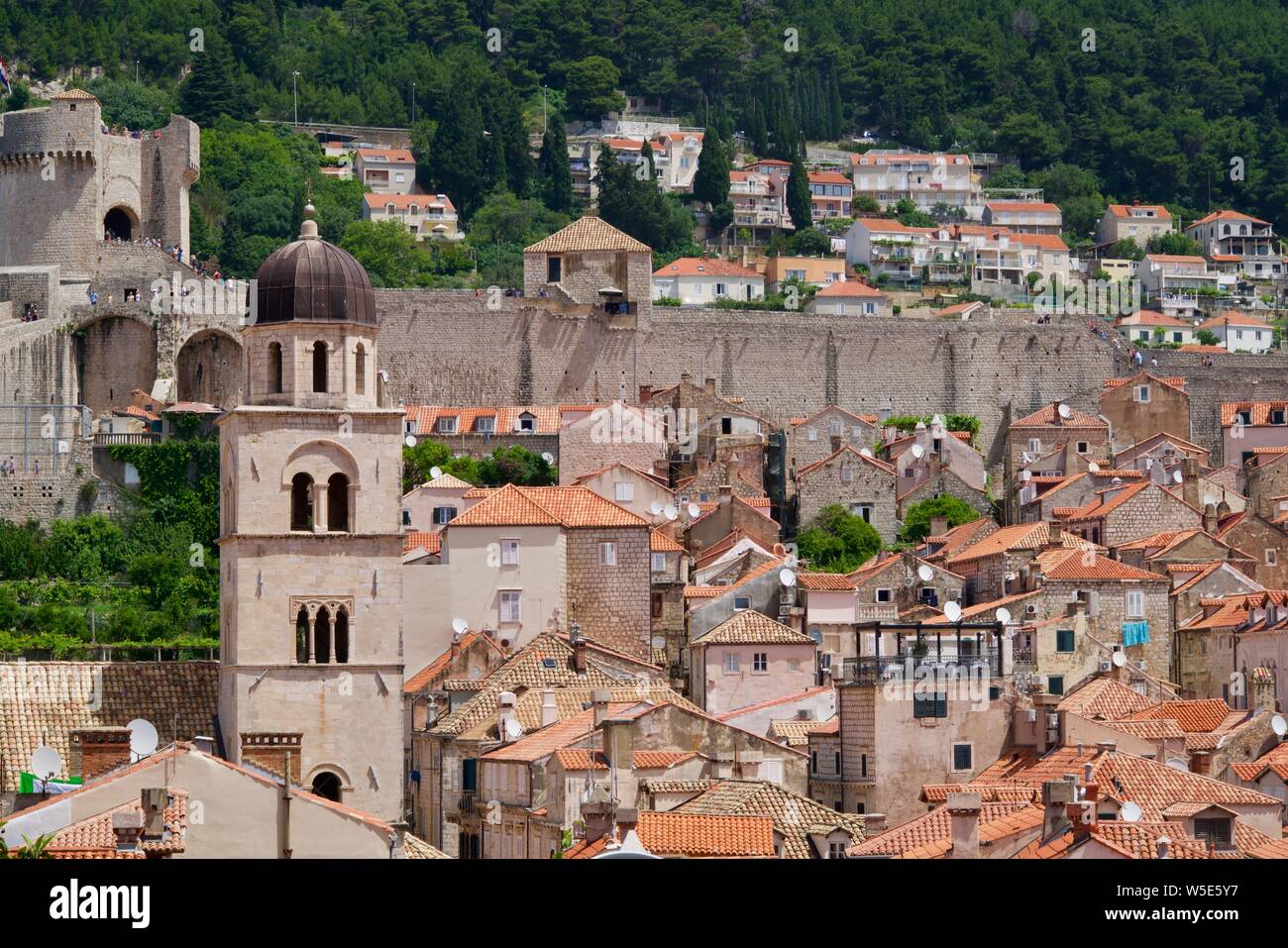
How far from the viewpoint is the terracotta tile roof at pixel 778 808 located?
109 feet

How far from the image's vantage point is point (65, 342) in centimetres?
7169

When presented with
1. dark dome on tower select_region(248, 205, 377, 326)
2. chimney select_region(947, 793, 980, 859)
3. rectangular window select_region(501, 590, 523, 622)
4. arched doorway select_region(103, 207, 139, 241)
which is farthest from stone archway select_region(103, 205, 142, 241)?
chimney select_region(947, 793, 980, 859)

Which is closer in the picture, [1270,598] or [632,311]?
[1270,598]

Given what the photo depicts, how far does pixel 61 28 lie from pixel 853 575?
80.6m

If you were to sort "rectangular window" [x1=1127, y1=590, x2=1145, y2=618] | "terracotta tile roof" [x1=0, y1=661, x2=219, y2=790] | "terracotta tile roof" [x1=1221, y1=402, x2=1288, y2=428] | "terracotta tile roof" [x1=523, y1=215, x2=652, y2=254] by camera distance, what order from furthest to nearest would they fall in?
"terracotta tile roof" [x1=1221, y1=402, x2=1288, y2=428] < "terracotta tile roof" [x1=523, y1=215, x2=652, y2=254] < "rectangular window" [x1=1127, y1=590, x2=1145, y2=618] < "terracotta tile roof" [x1=0, y1=661, x2=219, y2=790]

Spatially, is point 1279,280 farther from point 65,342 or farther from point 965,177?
point 65,342

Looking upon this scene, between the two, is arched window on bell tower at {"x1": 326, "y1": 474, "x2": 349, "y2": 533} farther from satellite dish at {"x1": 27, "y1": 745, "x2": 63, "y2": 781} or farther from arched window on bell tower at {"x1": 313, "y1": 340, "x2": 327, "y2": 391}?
satellite dish at {"x1": 27, "y1": 745, "x2": 63, "y2": 781}

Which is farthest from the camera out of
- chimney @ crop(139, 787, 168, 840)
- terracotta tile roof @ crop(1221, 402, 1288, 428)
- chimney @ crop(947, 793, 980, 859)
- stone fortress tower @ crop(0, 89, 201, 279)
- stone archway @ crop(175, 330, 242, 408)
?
terracotta tile roof @ crop(1221, 402, 1288, 428)

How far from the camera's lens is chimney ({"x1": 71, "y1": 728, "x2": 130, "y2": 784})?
105 feet

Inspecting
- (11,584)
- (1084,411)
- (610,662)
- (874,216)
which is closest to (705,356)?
(1084,411)

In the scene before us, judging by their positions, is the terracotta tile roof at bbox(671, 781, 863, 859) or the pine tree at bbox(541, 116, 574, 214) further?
the pine tree at bbox(541, 116, 574, 214)

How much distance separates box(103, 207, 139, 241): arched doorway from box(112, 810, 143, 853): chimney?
53157 mm

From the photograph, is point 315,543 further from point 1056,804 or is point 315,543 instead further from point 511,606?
point 511,606

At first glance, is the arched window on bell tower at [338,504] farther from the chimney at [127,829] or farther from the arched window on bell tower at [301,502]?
the chimney at [127,829]
